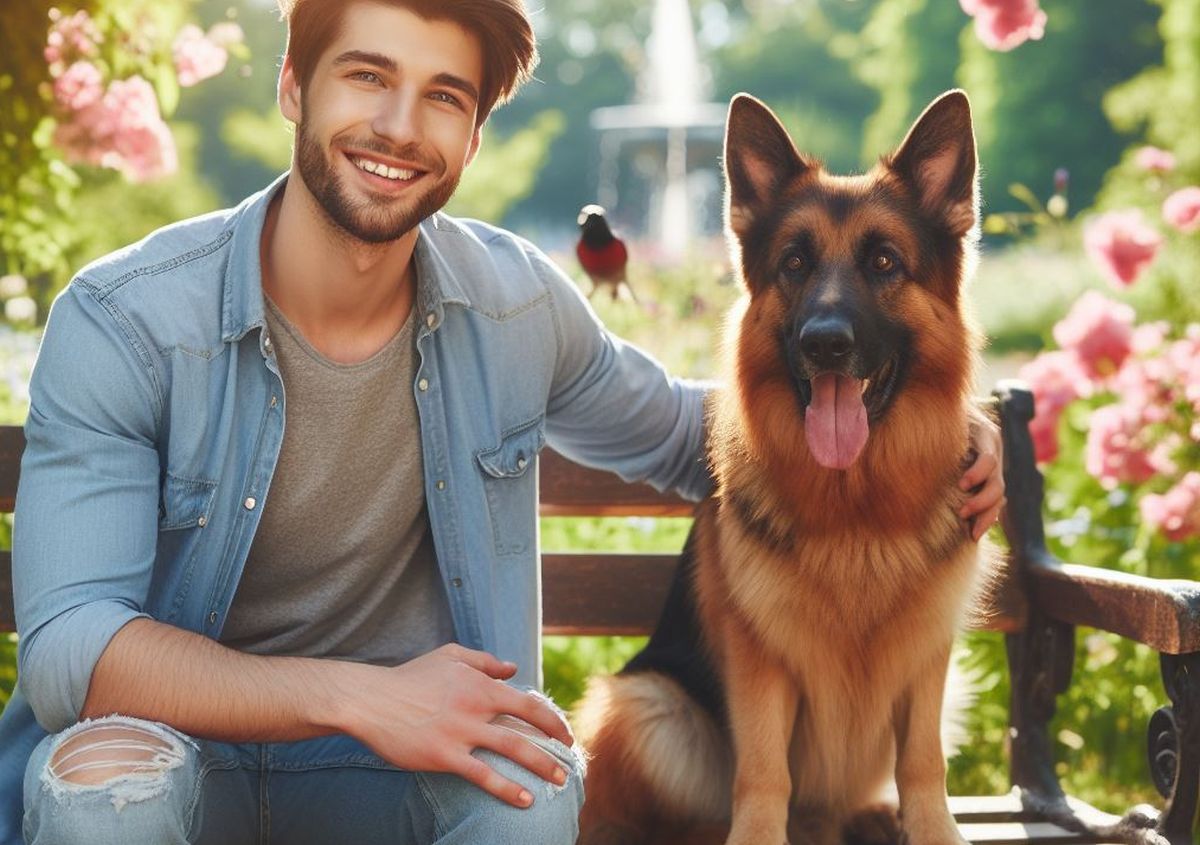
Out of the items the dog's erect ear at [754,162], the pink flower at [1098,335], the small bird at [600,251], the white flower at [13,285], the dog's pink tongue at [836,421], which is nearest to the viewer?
the dog's pink tongue at [836,421]

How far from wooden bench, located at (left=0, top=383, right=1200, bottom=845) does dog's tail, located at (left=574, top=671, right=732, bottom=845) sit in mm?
354

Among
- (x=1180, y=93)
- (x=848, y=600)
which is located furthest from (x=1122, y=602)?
(x=1180, y=93)

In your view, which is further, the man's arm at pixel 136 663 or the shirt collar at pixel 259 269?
the shirt collar at pixel 259 269

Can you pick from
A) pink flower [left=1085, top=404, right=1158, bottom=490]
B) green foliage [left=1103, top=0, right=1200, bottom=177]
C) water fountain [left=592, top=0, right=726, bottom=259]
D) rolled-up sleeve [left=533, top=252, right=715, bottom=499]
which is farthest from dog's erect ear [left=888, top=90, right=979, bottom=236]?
green foliage [left=1103, top=0, right=1200, bottom=177]

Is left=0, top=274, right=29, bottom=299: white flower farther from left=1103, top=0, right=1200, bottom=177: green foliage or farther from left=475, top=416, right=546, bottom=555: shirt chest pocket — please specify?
left=1103, top=0, right=1200, bottom=177: green foliage

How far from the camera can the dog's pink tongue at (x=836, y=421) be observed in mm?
2842

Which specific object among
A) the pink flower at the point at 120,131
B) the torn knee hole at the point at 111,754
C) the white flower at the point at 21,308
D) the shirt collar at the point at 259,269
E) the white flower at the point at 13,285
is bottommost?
the torn knee hole at the point at 111,754

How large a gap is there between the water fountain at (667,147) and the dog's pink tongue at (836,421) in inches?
316

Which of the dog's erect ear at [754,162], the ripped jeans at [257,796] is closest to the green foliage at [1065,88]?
the dog's erect ear at [754,162]

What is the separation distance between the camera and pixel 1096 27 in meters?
25.8

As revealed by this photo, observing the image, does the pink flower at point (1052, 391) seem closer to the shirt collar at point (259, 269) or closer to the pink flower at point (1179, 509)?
the pink flower at point (1179, 509)

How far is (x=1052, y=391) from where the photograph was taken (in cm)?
484

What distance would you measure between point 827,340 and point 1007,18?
2.07 meters

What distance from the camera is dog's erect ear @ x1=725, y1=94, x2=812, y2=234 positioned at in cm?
306
